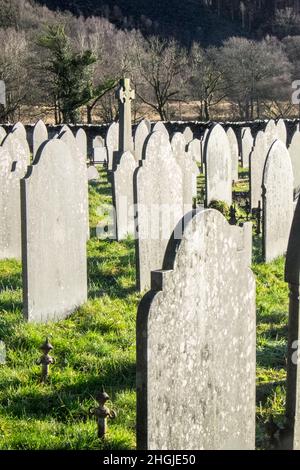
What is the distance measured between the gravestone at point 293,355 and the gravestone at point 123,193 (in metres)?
6.40

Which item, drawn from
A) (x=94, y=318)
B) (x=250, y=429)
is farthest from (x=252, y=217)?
(x=250, y=429)

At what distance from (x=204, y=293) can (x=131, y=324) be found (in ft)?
9.35

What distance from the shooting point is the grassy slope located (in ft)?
14.7

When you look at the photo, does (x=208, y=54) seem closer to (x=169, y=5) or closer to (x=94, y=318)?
(x=169, y=5)

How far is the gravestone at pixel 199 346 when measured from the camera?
353cm

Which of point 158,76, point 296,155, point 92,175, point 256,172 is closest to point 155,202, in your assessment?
point 256,172

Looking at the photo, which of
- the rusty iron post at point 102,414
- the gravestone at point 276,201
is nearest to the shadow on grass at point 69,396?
the rusty iron post at point 102,414

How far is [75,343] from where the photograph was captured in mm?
6078

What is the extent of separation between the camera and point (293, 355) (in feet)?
13.6

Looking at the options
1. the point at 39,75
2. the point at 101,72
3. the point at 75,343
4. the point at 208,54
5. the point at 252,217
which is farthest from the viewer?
the point at 208,54

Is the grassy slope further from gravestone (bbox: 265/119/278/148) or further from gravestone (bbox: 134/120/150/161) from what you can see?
gravestone (bbox: 134/120/150/161)

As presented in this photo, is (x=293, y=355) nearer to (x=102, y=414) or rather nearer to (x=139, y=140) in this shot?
(x=102, y=414)

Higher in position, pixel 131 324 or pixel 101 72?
pixel 101 72

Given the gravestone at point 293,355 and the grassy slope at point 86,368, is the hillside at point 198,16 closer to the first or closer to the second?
the grassy slope at point 86,368
